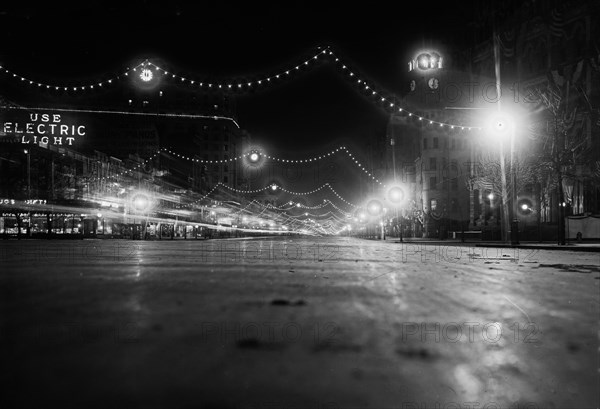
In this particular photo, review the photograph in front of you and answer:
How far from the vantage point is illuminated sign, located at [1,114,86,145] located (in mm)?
56188

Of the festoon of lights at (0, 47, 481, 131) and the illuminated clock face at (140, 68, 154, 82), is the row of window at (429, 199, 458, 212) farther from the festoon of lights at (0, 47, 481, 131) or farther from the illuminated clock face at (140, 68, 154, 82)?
the illuminated clock face at (140, 68, 154, 82)

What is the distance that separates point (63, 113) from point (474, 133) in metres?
51.3

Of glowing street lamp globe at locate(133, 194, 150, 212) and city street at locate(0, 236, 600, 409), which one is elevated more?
glowing street lamp globe at locate(133, 194, 150, 212)

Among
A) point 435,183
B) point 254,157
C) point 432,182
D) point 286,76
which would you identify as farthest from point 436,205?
point 254,157

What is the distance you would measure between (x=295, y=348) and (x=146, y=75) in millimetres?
22760

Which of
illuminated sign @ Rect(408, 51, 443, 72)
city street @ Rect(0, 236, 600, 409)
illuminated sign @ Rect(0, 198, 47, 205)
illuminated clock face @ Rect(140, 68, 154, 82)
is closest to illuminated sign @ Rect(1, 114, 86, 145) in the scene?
illuminated sign @ Rect(0, 198, 47, 205)

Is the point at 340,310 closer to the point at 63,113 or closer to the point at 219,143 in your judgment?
the point at 63,113

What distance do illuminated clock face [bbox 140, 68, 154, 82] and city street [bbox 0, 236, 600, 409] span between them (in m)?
17.9

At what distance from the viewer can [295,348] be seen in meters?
4.37

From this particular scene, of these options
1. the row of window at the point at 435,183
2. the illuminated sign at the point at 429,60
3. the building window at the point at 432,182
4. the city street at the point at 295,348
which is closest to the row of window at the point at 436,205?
the row of window at the point at 435,183

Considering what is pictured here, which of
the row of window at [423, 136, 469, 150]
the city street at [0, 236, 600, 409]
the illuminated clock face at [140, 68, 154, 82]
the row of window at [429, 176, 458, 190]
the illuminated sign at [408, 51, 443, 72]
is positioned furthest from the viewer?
the illuminated sign at [408, 51, 443, 72]

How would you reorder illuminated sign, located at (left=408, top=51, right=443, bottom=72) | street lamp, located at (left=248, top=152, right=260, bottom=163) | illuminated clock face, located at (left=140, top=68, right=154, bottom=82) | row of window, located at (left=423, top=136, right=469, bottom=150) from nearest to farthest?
street lamp, located at (left=248, top=152, right=260, bottom=163) → illuminated clock face, located at (left=140, top=68, right=154, bottom=82) → row of window, located at (left=423, top=136, right=469, bottom=150) → illuminated sign, located at (left=408, top=51, right=443, bottom=72)

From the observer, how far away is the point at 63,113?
68.0 metres

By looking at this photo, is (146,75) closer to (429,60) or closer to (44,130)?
(44,130)
